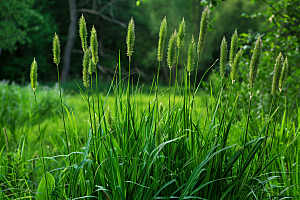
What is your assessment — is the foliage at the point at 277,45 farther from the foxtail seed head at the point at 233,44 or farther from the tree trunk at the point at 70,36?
the tree trunk at the point at 70,36

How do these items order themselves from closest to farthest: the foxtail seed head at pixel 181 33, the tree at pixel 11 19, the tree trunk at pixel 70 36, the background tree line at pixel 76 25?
the foxtail seed head at pixel 181 33 → the tree at pixel 11 19 → the background tree line at pixel 76 25 → the tree trunk at pixel 70 36

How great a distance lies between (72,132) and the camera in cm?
151

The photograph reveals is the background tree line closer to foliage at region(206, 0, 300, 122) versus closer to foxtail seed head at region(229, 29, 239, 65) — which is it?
foliage at region(206, 0, 300, 122)

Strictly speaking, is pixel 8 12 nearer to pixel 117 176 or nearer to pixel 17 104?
pixel 17 104

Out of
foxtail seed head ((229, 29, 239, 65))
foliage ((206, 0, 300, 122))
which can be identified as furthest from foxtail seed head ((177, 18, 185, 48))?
foliage ((206, 0, 300, 122))

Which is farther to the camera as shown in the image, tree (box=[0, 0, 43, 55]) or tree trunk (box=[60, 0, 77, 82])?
tree trunk (box=[60, 0, 77, 82])

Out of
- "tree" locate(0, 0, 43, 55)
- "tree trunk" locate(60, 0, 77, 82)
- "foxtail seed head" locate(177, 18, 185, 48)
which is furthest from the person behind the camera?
"tree trunk" locate(60, 0, 77, 82)

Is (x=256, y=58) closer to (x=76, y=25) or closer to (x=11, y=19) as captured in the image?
(x=11, y=19)

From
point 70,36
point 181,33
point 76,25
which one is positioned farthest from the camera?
point 76,25

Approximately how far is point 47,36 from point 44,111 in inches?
660

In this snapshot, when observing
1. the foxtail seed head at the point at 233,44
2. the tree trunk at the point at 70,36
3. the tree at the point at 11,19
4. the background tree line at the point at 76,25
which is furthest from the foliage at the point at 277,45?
the tree trunk at the point at 70,36

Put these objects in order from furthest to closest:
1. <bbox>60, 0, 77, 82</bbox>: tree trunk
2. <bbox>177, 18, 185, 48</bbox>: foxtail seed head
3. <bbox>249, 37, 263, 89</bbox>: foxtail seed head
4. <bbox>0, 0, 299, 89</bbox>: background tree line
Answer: <bbox>60, 0, 77, 82</bbox>: tree trunk, <bbox>0, 0, 299, 89</bbox>: background tree line, <bbox>177, 18, 185, 48</bbox>: foxtail seed head, <bbox>249, 37, 263, 89</bbox>: foxtail seed head

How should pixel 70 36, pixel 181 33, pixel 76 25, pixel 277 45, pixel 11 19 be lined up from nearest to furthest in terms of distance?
pixel 181 33 < pixel 277 45 < pixel 11 19 < pixel 70 36 < pixel 76 25

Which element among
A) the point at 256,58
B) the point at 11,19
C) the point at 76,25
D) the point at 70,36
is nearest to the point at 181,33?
the point at 256,58
